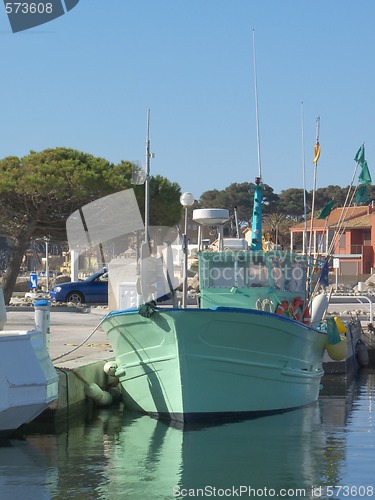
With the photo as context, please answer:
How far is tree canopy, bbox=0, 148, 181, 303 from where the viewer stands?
37969 mm

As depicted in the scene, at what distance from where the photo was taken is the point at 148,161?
1669cm

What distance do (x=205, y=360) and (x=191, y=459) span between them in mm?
2672

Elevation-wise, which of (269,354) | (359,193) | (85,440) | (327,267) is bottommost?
(85,440)

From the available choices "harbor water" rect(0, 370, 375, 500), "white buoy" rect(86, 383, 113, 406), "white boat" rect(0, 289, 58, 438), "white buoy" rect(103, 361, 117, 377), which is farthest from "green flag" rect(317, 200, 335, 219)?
"white boat" rect(0, 289, 58, 438)

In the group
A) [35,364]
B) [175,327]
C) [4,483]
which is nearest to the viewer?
[4,483]

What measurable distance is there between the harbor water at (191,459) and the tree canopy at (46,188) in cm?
2206

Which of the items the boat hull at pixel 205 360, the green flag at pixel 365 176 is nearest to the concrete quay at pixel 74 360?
the boat hull at pixel 205 360

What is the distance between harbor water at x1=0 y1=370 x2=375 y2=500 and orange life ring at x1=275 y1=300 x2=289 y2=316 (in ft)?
5.67

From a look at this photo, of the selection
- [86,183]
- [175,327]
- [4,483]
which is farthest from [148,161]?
[86,183]

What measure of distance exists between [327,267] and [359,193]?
150cm

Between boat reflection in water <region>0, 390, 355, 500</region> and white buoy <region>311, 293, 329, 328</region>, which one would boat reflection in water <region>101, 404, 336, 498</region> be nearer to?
boat reflection in water <region>0, 390, 355, 500</region>

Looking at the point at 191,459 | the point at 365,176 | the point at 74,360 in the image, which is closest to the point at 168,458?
the point at 191,459

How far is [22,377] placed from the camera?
1192 centimetres

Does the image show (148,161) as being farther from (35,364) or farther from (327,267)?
(35,364)
